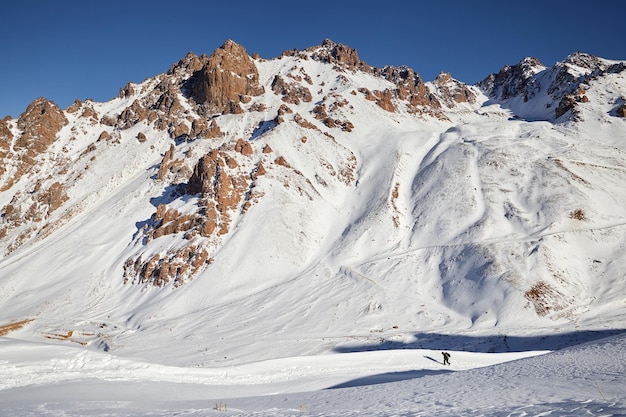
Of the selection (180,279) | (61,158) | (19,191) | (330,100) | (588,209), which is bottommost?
(180,279)

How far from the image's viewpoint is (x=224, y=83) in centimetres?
11781

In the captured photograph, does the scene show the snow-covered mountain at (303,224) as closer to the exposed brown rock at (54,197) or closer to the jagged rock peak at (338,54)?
the exposed brown rock at (54,197)

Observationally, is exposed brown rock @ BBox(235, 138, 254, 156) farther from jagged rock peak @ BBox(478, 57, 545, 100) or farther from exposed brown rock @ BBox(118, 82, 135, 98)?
jagged rock peak @ BBox(478, 57, 545, 100)

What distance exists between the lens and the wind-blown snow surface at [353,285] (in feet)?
40.2

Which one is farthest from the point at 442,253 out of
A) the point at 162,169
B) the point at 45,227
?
the point at 45,227

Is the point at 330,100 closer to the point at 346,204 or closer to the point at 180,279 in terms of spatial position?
the point at 346,204

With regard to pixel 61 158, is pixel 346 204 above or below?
below

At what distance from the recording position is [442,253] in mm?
56625

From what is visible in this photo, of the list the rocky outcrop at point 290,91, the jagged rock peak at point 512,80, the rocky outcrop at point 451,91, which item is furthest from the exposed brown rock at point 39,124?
the jagged rock peak at point 512,80

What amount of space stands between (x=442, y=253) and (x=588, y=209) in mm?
23596

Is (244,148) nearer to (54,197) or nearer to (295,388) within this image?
(54,197)

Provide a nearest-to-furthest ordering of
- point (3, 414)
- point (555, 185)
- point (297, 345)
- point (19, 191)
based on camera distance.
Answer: point (3, 414) < point (297, 345) < point (555, 185) < point (19, 191)

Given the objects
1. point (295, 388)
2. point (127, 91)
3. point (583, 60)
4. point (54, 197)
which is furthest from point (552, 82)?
point (54, 197)

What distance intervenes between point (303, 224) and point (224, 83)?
227 ft
